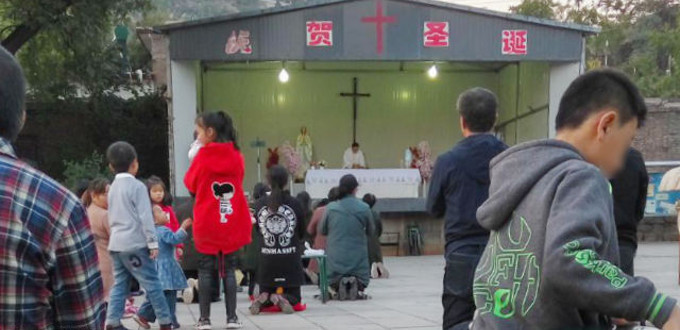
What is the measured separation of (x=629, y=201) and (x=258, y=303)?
4744 mm

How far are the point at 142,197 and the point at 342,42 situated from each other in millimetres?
11427

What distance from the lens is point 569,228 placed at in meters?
1.97

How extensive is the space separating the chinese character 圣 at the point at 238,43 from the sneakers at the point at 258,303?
31.4 ft

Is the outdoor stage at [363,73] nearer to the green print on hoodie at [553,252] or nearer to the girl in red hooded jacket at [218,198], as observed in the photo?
the girl in red hooded jacket at [218,198]

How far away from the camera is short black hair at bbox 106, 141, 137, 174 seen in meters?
6.41

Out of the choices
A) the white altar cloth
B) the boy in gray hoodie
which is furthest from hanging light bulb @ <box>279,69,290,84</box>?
the boy in gray hoodie

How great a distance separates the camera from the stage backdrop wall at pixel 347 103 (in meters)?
23.3

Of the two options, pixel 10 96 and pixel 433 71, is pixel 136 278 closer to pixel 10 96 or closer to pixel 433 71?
pixel 10 96

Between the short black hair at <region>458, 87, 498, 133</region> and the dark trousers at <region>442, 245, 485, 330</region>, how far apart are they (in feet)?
2.33

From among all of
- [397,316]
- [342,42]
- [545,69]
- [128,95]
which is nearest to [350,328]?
[397,316]

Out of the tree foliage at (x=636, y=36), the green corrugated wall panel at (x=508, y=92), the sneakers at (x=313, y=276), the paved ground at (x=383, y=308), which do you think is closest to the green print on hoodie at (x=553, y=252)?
the paved ground at (x=383, y=308)

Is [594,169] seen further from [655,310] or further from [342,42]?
[342,42]

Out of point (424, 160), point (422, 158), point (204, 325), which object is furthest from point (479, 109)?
point (422, 158)

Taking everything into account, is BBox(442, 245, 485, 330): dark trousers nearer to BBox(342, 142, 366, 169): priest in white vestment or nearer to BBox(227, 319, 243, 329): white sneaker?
BBox(227, 319, 243, 329): white sneaker
